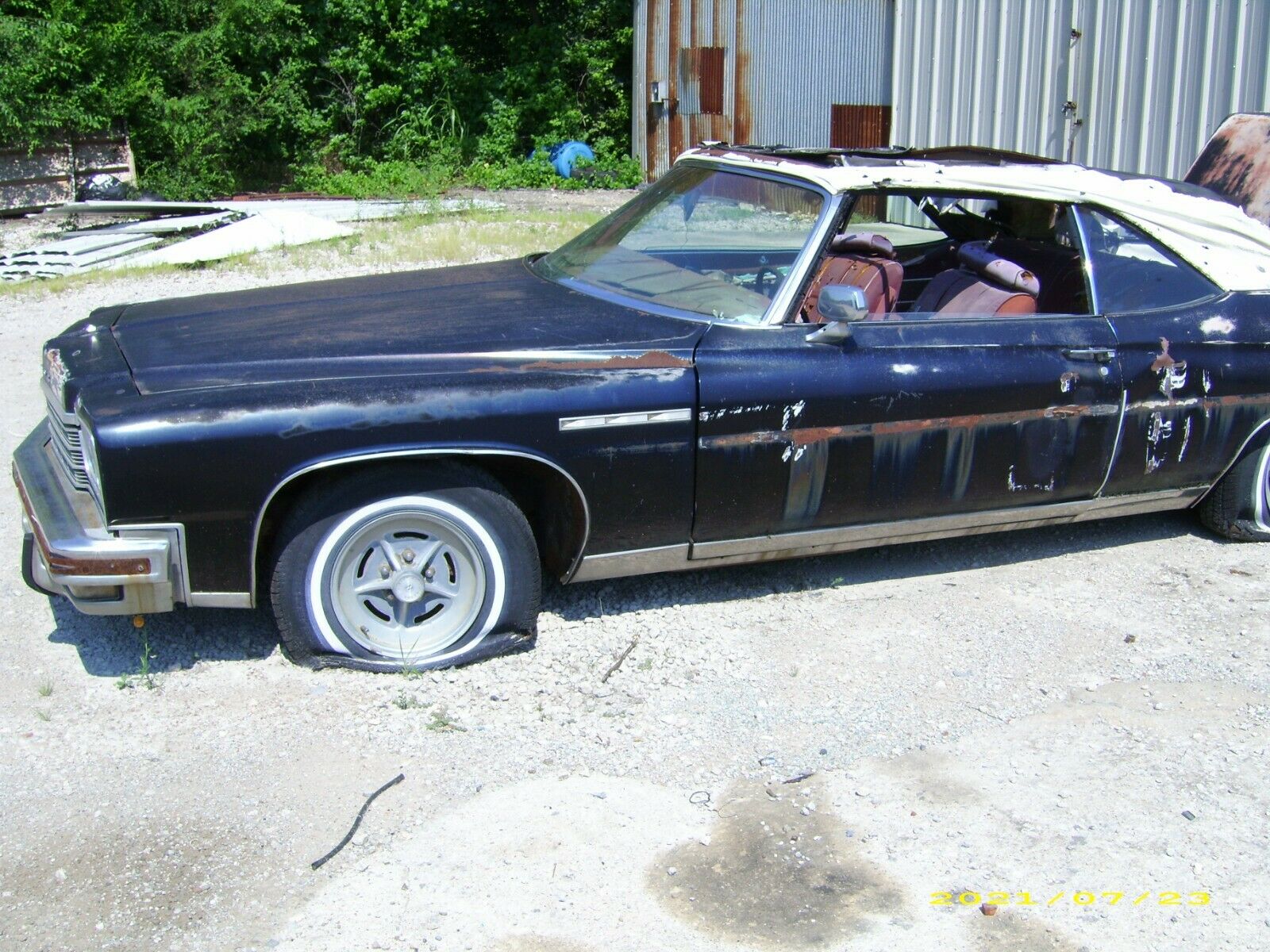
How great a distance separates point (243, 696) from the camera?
3.93 m

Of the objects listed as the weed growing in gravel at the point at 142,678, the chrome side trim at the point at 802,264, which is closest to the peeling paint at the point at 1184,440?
the chrome side trim at the point at 802,264

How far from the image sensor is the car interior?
15.5 ft

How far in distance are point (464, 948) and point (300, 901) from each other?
17.5 inches

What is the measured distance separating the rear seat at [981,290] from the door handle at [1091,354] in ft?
0.86

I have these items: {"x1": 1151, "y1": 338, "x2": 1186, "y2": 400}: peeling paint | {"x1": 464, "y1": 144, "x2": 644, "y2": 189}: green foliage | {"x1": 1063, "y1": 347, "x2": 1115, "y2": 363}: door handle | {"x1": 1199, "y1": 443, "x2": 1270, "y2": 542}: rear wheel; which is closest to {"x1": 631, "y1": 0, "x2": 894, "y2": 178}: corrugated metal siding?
{"x1": 464, "y1": 144, "x2": 644, "y2": 189}: green foliage

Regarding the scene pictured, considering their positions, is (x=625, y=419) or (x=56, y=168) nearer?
(x=625, y=419)

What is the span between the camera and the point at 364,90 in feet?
64.8

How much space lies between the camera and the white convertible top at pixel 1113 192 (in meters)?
4.54

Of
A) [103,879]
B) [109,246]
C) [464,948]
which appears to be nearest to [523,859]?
[464,948]

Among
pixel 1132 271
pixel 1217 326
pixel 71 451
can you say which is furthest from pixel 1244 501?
pixel 71 451

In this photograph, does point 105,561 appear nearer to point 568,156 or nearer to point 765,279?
point 765,279

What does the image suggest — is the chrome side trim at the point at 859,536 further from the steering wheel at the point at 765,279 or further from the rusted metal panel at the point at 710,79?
the rusted metal panel at the point at 710,79

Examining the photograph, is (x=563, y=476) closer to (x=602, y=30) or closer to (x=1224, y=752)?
(x=1224, y=752)

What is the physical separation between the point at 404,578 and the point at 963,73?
30.8 feet
